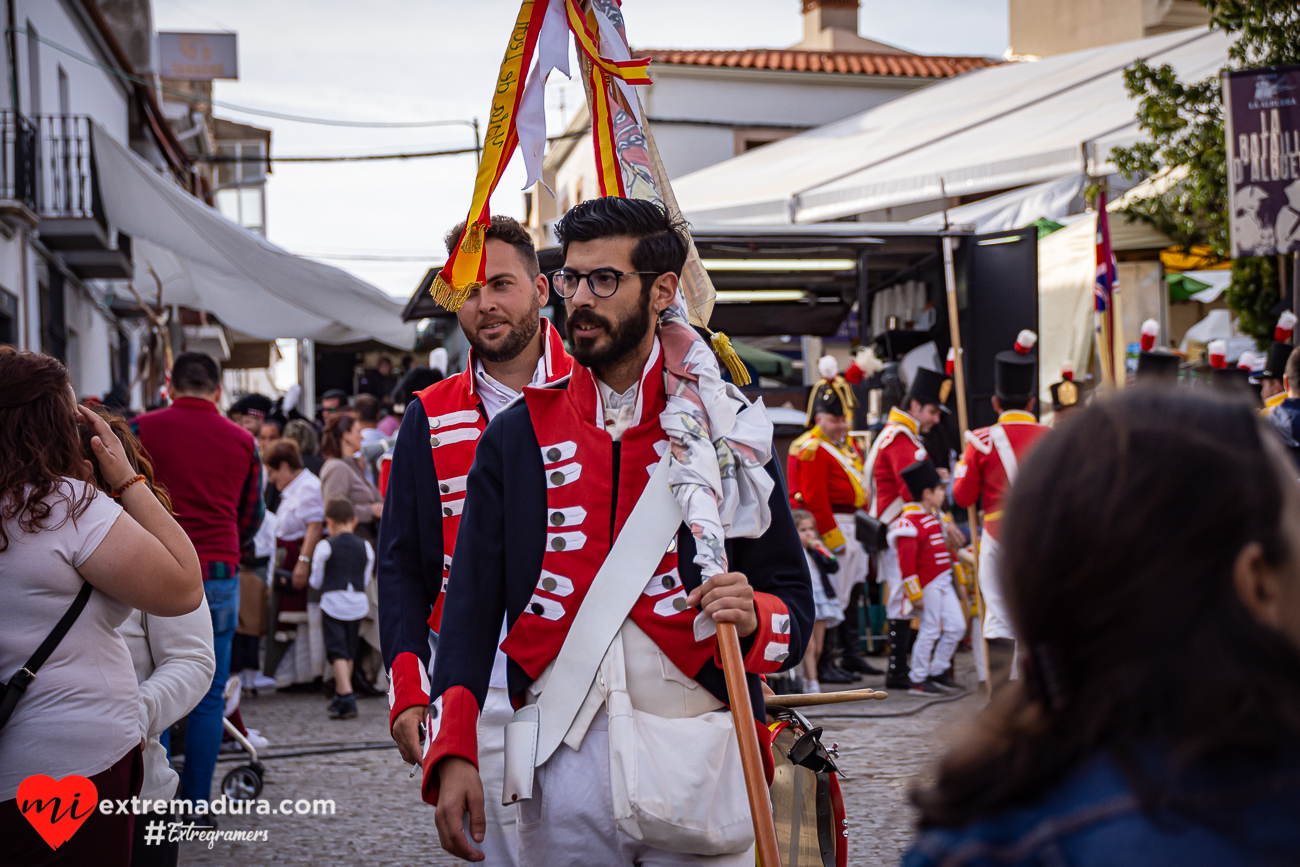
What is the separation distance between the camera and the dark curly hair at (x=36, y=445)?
9.07 feet

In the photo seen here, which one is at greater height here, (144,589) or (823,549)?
(144,589)

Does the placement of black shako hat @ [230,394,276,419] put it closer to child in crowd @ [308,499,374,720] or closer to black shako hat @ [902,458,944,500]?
child in crowd @ [308,499,374,720]

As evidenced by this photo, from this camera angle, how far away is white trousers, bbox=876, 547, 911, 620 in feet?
29.0

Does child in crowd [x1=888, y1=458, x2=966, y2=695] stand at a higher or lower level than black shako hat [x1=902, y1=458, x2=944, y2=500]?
lower

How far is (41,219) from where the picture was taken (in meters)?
14.8

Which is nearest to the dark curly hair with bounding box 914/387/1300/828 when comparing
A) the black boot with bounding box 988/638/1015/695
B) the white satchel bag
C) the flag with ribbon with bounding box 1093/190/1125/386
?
the white satchel bag

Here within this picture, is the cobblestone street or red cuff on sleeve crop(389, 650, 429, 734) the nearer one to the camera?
red cuff on sleeve crop(389, 650, 429, 734)

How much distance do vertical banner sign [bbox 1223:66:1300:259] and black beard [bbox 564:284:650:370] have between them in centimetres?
671

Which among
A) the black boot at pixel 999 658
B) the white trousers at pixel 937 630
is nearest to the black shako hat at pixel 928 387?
the white trousers at pixel 937 630

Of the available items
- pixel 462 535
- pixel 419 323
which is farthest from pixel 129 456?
pixel 419 323

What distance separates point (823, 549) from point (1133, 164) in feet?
18.0

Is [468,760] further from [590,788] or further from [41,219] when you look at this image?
[41,219]

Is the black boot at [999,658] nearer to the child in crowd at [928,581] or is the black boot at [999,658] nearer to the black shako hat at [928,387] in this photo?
the child in crowd at [928,581]

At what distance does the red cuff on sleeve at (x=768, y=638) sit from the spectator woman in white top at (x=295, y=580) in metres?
7.07
